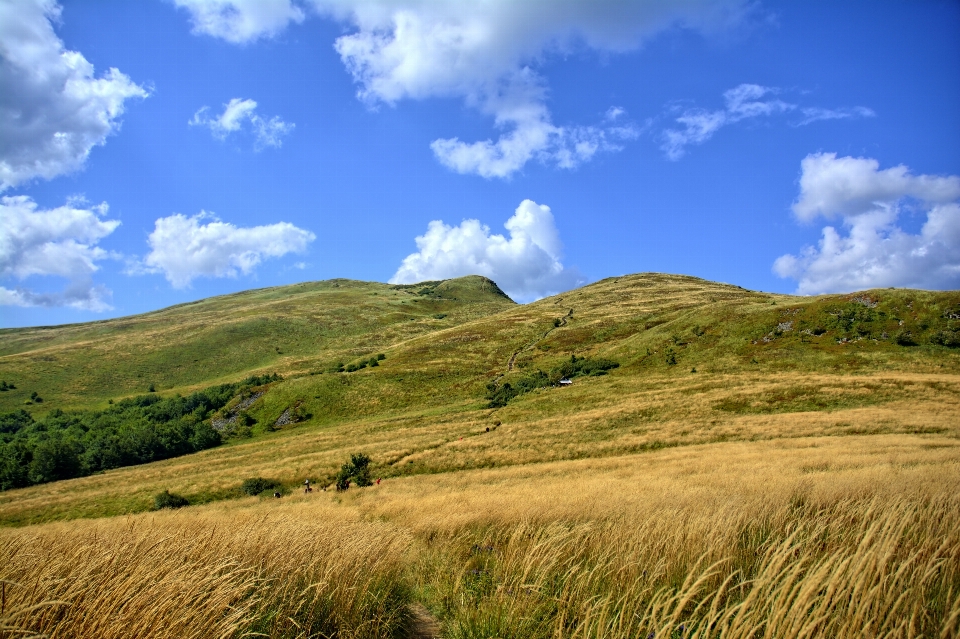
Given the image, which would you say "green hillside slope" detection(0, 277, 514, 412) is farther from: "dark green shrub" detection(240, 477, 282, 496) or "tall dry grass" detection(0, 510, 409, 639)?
"tall dry grass" detection(0, 510, 409, 639)

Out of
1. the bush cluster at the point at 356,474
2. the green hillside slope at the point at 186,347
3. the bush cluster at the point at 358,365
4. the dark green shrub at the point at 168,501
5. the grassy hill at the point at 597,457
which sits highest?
the green hillside slope at the point at 186,347

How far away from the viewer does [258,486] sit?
3956cm

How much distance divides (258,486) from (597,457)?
28.9 metres

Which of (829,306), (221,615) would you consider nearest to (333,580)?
(221,615)

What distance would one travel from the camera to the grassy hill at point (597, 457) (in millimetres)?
4293

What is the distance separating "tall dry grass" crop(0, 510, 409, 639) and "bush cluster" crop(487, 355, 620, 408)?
65272mm

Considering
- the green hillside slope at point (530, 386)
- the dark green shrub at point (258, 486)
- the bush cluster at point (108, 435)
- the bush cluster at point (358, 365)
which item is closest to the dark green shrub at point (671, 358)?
the green hillside slope at point (530, 386)

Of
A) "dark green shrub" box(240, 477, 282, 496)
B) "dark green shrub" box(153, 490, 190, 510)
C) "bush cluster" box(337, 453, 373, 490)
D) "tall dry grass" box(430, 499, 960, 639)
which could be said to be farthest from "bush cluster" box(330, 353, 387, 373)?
"tall dry grass" box(430, 499, 960, 639)

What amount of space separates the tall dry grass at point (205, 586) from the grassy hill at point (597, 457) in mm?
125

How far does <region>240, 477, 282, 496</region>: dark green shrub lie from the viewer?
3894cm

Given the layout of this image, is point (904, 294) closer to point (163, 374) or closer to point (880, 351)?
point (880, 351)

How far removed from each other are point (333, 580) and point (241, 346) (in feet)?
499

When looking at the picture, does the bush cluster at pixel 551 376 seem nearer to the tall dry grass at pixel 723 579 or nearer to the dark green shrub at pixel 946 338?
the dark green shrub at pixel 946 338

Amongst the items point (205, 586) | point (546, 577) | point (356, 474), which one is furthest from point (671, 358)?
point (205, 586)
